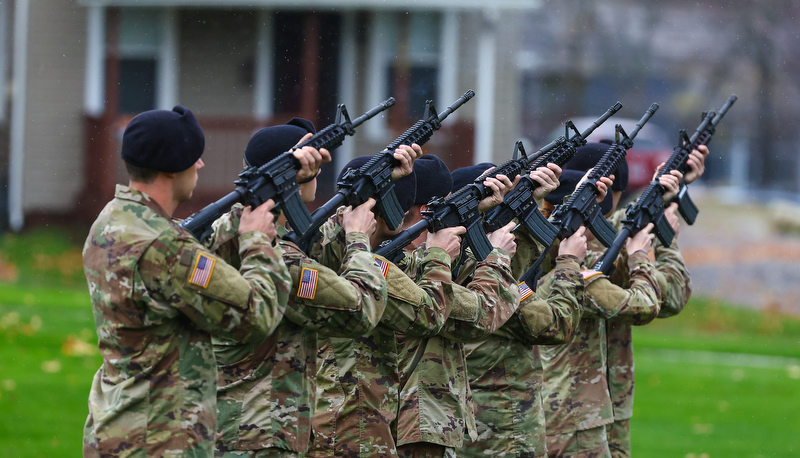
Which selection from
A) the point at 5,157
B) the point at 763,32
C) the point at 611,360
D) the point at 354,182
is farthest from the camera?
the point at 763,32

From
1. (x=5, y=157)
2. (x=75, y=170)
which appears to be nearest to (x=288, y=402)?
(x=75, y=170)

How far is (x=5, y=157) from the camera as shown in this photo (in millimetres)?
17828

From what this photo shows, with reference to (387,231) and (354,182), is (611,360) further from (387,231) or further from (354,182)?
(354,182)

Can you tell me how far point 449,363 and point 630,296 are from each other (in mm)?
1333

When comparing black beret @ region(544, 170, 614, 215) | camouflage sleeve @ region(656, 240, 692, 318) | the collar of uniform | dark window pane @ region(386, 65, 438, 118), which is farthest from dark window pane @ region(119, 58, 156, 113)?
the collar of uniform

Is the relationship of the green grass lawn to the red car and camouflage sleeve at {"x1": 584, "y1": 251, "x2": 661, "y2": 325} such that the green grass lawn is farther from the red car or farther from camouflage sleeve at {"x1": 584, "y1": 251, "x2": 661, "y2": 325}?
camouflage sleeve at {"x1": 584, "y1": 251, "x2": 661, "y2": 325}

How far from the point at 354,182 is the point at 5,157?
1529 centimetres

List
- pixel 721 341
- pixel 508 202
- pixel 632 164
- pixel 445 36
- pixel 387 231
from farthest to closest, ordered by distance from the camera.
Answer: pixel 632 164 → pixel 445 36 → pixel 721 341 → pixel 508 202 → pixel 387 231

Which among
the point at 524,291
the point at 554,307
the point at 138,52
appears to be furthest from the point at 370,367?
the point at 138,52

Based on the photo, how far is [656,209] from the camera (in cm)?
590

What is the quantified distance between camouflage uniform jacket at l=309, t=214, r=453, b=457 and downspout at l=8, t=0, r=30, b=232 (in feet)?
46.2

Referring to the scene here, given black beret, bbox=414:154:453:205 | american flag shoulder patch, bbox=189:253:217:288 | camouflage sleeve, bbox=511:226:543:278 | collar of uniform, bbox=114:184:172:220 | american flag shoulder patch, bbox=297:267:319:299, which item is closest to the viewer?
american flag shoulder patch, bbox=189:253:217:288

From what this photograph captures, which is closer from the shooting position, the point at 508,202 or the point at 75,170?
the point at 508,202

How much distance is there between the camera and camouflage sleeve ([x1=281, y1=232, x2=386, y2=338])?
374 cm
